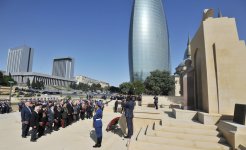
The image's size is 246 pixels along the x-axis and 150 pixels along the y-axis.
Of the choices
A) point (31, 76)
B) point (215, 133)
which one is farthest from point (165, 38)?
point (215, 133)

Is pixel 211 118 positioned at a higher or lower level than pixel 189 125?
higher

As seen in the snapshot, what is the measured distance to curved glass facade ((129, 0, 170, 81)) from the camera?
108500 mm

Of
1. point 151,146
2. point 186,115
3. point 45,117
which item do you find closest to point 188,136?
point 151,146

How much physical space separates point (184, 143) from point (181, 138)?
393mm

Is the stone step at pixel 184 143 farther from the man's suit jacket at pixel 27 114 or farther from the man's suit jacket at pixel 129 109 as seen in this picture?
the man's suit jacket at pixel 27 114

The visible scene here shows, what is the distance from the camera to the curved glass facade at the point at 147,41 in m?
108

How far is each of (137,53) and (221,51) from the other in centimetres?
10011

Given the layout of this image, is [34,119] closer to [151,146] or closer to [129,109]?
[129,109]

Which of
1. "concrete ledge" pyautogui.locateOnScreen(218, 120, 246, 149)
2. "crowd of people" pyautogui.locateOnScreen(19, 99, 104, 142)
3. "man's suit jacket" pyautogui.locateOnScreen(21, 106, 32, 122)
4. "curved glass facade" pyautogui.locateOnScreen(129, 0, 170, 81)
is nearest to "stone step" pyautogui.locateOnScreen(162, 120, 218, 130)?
"concrete ledge" pyautogui.locateOnScreen(218, 120, 246, 149)

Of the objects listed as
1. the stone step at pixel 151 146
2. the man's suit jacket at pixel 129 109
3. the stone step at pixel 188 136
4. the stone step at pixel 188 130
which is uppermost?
the man's suit jacket at pixel 129 109

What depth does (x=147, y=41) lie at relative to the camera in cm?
10981

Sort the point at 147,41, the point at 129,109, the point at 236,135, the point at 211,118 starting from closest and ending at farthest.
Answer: the point at 236,135 → the point at 211,118 → the point at 129,109 → the point at 147,41

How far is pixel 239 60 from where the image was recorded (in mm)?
8875

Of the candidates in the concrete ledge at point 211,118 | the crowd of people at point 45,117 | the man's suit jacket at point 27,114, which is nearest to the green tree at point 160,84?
the crowd of people at point 45,117
